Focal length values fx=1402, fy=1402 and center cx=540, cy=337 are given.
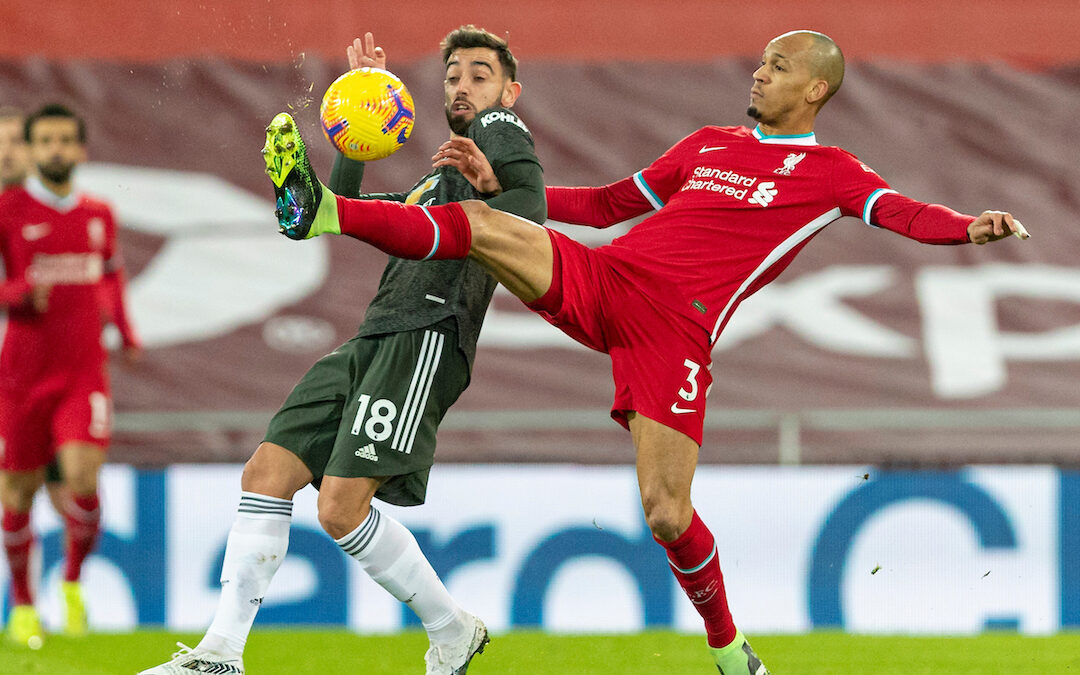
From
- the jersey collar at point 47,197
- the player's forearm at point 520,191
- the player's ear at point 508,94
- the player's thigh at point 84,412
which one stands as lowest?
the player's thigh at point 84,412

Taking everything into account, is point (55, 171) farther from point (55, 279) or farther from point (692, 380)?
point (692, 380)

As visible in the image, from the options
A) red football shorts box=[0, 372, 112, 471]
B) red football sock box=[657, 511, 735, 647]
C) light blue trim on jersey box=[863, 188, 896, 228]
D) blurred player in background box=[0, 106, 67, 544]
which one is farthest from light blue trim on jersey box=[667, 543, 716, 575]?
blurred player in background box=[0, 106, 67, 544]

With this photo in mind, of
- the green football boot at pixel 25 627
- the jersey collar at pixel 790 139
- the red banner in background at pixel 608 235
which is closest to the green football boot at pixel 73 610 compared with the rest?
the green football boot at pixel 25 627

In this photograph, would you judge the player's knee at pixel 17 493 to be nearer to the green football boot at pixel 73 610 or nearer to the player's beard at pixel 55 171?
the green football boot at pixel 73 610

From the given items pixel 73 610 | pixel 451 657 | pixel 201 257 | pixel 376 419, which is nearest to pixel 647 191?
pixel 376 419

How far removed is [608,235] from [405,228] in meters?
5.03

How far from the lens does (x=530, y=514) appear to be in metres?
6.46

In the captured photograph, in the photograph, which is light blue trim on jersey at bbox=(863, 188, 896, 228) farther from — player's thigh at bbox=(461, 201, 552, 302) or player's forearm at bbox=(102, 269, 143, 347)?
player's forearm at bbox=(102, 269, 143, 347)

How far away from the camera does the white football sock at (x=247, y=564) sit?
3850 millimetres

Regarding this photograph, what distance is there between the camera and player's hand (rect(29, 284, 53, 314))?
6.32 metres

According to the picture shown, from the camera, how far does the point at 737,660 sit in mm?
4246

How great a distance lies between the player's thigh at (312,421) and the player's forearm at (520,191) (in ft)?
2.10

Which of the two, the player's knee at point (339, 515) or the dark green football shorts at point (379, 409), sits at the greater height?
the dark green football shorts at point (379, 409)

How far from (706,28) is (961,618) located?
4348 millimetres
